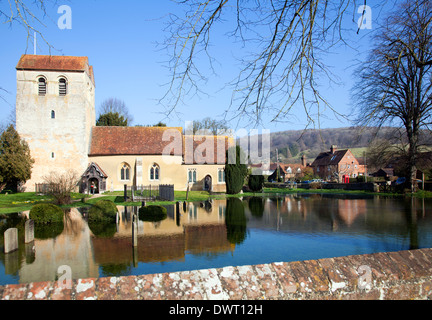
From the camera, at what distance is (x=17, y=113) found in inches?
1335

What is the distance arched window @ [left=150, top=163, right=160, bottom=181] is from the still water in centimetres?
1988

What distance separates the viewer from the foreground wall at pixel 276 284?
9.91 feet

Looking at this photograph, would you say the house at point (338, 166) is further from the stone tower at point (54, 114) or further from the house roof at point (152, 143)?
the stone tower at point (54, 114)

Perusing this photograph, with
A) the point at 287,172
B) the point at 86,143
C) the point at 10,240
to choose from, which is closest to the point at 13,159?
the point at 86,143

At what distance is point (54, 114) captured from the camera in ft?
113

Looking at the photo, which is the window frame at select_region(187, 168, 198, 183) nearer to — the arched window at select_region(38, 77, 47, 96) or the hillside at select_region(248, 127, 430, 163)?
the hillside at select_region(248, 127, 430, 163)

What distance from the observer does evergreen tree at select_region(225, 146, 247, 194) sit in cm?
3586

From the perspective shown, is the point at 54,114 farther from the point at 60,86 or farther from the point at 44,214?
the point at 44,214

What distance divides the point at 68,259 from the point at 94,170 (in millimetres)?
25939

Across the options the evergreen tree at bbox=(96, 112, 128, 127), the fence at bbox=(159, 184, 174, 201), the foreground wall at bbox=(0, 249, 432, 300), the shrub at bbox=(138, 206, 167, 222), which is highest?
the evergreen tree at bbox=(96, 112, 128, 127)

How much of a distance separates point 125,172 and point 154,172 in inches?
128

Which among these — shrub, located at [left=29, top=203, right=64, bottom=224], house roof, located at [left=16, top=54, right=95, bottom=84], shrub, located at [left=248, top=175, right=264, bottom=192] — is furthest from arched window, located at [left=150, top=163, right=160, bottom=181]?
shrub, located at [left=29, top=203, right=64, bottom=224]

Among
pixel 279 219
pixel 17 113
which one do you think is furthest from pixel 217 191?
pixel 17 113
